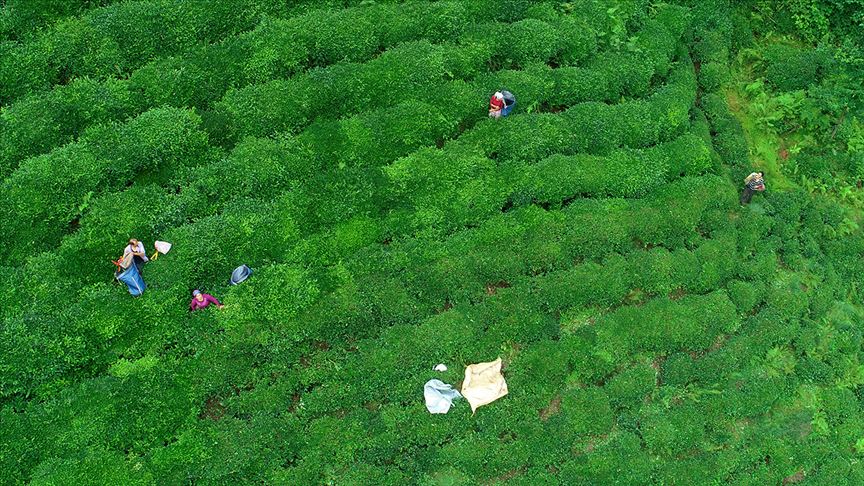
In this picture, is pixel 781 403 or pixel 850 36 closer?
pixel 781 403

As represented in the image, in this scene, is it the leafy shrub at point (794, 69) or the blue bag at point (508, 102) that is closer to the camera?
the blue bag at point (508, 102)

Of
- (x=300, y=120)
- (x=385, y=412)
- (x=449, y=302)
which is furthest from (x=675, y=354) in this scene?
(x=300, y=120)

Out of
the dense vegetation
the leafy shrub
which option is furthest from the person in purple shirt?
the leafy shrub

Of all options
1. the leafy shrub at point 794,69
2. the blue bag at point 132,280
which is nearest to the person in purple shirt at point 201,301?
the blue bag at point 132,280

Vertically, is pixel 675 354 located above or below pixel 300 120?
below

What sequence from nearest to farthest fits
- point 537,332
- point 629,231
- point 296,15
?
→ point 537,332 → point 629,231 → point 296,15

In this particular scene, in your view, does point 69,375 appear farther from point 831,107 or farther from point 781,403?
point 831,107

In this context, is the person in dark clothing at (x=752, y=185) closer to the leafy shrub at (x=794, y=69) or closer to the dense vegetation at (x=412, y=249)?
the dense vegetation at (x=412, y=249)
